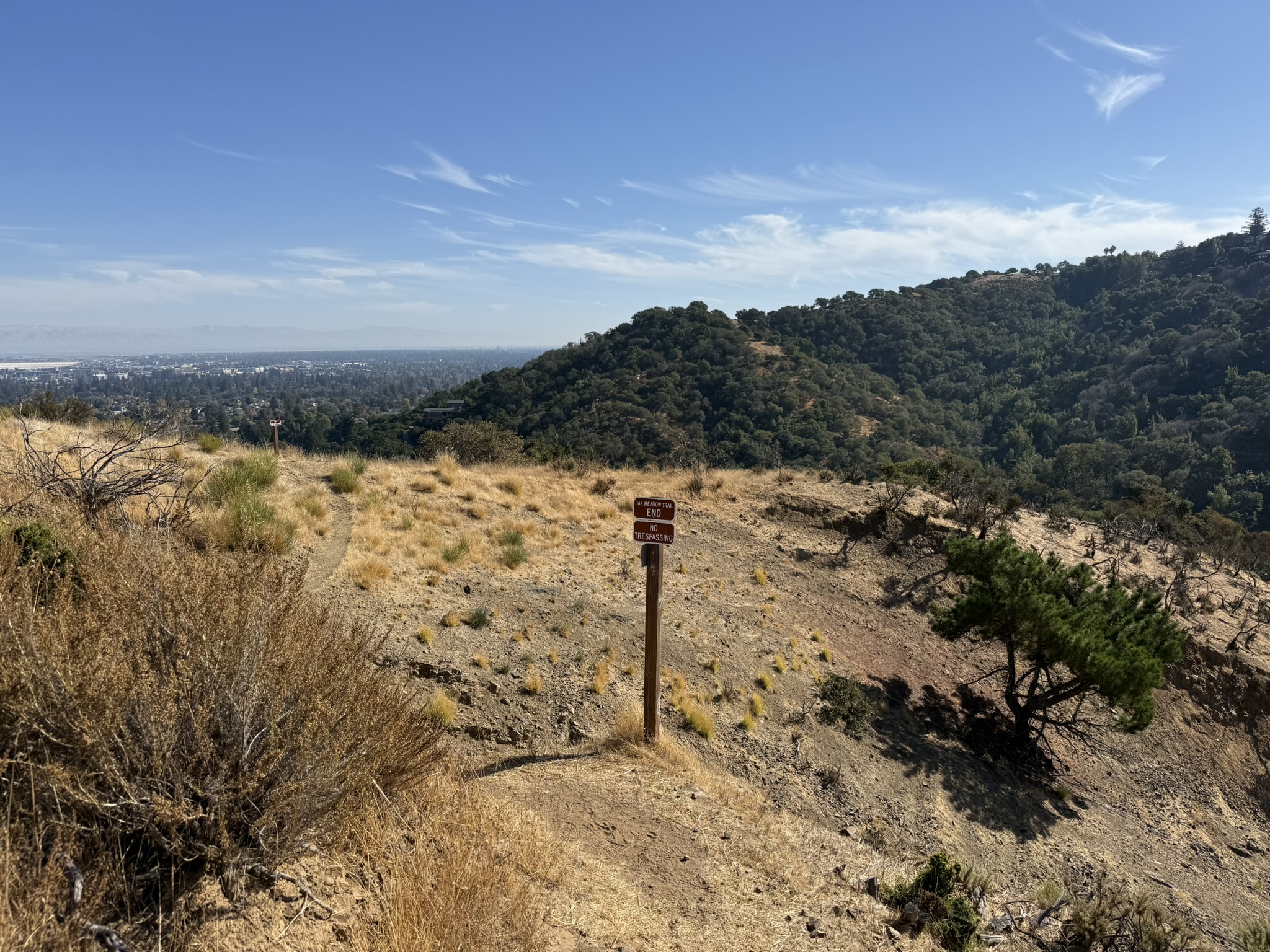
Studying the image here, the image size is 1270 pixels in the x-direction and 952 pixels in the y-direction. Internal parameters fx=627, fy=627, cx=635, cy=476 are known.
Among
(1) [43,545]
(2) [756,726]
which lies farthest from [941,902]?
(1) [43,545]

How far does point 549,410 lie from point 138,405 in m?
37.1

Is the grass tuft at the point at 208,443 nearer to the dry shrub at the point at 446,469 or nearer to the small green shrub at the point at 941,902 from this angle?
the dry shrub at the point at 446,469

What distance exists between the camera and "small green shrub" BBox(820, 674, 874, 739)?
29.4ft

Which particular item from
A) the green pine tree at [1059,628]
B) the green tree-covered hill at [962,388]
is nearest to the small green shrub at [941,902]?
the green pine tree at [1059,628]

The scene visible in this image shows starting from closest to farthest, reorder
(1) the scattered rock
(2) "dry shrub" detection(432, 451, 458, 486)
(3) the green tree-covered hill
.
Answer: (1) the scattered rock < (2) "dry shrub" detection(432, 451, 458, 486) < (3) the green tree-covered hill

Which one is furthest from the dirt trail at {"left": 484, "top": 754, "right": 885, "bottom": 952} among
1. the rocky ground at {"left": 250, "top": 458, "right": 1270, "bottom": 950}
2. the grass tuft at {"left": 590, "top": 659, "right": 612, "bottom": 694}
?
the grass tuft at {"left": 590, "top": 659, "right": 612, "bottom": 694}

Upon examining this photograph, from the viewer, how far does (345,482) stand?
12234 mm

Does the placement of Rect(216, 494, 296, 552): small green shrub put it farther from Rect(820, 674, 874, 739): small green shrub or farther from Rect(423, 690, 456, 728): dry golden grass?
Rect(820, 674, 874, 739): small green shrub

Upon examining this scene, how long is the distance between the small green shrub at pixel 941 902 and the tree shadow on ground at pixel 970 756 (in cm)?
325

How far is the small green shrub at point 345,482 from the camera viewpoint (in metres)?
12.2

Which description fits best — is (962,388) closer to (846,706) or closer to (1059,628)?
(1059,628)

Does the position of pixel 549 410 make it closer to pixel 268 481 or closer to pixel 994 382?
pixel 268 481

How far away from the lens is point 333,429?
45062mm

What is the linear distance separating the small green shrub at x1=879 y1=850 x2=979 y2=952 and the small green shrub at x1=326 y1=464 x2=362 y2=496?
10.8 meters
